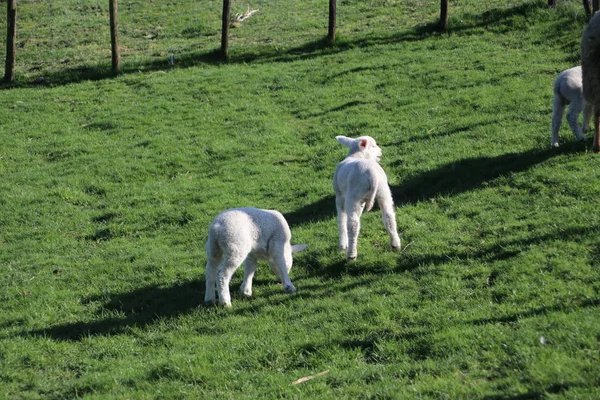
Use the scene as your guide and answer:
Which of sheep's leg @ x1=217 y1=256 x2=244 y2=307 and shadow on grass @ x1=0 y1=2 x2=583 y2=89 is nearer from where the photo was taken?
sheep's leg @ x1=217 y1=256 x2=244 y2=307

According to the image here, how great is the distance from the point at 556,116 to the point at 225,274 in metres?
8.60

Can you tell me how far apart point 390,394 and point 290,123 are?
14.4 metres

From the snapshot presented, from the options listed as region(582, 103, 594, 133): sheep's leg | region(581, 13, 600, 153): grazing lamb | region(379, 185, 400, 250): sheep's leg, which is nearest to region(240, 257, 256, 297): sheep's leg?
region(379, 185, 400, 250): sheep's leg

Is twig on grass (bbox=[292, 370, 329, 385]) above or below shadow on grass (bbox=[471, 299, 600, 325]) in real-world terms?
below

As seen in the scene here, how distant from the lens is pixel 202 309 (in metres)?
11.1

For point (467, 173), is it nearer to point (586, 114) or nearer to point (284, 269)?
point (586, 114)

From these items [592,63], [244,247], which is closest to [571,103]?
[592,63]

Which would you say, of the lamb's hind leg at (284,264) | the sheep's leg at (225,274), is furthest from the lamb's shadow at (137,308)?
the lamb's hind leg at (284,264)

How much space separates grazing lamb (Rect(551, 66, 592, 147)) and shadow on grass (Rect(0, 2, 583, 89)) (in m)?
11.7

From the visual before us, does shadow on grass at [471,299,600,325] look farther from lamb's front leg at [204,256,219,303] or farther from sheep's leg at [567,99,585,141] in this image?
A: sheep's leg at [567,99,585,141]

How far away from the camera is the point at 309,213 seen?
49.8 ft

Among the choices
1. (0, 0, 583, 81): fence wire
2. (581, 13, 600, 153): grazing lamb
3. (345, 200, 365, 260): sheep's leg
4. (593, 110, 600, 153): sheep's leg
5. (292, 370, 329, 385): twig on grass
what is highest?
(581, 13, 600, 153): grazing lamb

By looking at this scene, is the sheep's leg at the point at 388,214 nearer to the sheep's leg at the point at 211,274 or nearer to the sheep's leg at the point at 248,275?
the sheep's leg at the point at 248,275

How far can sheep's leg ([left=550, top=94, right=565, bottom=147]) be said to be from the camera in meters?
15.9
